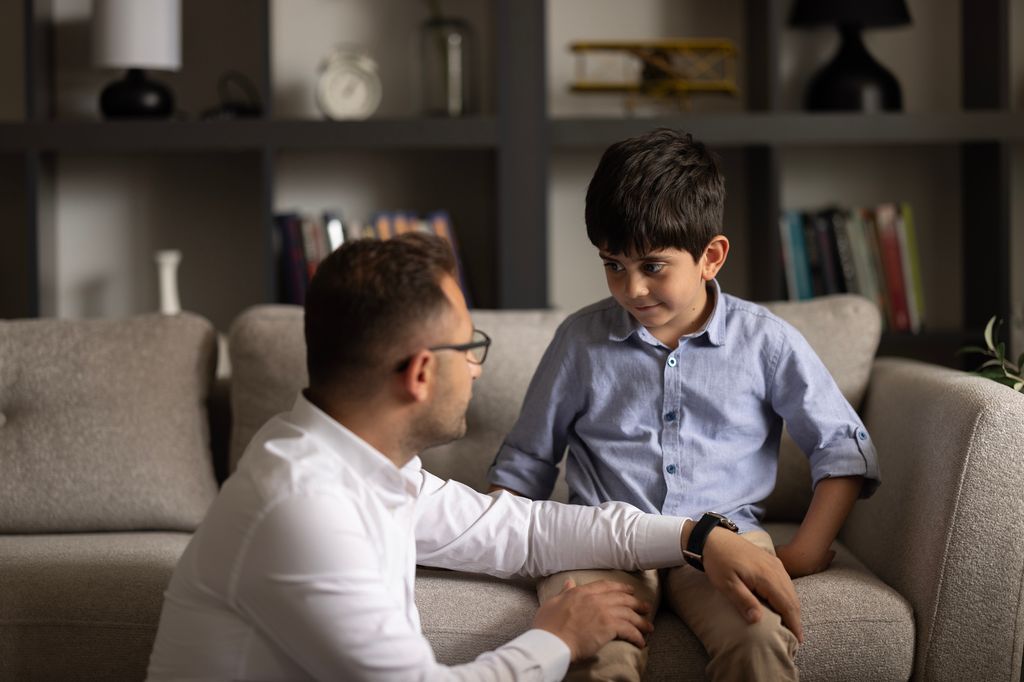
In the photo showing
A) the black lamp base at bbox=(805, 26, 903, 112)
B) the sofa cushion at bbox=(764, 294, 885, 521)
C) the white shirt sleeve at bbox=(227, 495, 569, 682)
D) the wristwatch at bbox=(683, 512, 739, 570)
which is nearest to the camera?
the white shirt sleeve at bbox=(227, 495, 569, 682)

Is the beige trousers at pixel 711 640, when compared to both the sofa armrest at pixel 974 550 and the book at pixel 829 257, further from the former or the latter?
the book at pixel 829 257

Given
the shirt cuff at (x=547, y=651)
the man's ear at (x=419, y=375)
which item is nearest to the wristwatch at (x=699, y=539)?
the shirt cuff at (x=547, y=651)

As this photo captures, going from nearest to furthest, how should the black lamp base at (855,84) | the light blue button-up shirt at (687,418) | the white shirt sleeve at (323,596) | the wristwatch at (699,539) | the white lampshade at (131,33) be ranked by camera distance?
the white shirt sleeve at (323,596) → the wristwatch at (699,539) → the light blue button-up shirt at (687,418) → the white lampshade at (131,33) → the black lamp base at (855,84)

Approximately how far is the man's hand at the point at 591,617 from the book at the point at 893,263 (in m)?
1.78

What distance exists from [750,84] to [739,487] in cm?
169

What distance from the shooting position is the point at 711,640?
1.44 m

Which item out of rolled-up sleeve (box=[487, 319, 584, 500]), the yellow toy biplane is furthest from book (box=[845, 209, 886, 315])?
rolled-up sleeve (box=[487, 319, 584, 500])

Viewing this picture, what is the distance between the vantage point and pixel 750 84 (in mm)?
3066

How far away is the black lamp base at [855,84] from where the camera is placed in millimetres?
2857

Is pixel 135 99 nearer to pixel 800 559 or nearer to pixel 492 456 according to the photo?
pixel 492 456

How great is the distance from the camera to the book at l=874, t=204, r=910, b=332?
2.92 metres

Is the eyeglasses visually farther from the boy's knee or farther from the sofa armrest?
the sofa armrest

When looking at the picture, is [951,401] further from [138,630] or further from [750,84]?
[750,84]

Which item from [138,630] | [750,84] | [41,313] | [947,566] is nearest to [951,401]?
[947,566]
